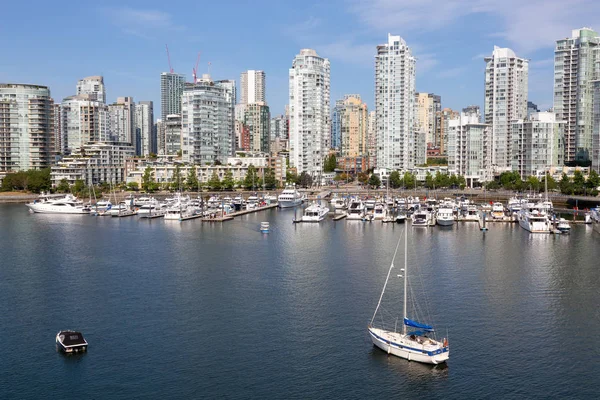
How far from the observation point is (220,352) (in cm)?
2423

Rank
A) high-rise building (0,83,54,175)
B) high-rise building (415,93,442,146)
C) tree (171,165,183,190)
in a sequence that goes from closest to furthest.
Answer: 1. tree (171,165,183,190)
2. high-rise building (0,83,54,175)
3. high-rise building (415,93,442,146)

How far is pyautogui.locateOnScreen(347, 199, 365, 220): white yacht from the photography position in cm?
6950

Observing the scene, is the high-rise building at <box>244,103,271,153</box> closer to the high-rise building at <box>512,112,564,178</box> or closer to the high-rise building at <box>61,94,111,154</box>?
the high-rise building at <box>61,94,111,154</box>

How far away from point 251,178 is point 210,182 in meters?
8.57

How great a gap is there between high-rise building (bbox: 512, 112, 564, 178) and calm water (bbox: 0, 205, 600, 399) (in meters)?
67.6

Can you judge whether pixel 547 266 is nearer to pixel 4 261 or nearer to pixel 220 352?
pixel 220 352

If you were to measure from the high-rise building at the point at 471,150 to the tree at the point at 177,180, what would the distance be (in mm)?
49590

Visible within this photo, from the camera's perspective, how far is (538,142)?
4520 inches

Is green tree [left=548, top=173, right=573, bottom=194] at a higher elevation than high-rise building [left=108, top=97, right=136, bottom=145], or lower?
lower

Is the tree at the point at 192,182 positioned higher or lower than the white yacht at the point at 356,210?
higher

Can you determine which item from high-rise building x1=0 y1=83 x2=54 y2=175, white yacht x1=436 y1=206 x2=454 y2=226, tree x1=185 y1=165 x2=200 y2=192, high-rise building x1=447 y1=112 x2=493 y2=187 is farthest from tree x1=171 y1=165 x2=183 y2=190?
white yacht x1=436 y1=206 x2=454 y2=226

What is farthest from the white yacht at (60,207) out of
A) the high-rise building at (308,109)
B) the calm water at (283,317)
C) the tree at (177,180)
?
the high-rise building at (308,109)

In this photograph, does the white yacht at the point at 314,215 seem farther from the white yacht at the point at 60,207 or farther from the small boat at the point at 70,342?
the small boat at the point at 70,342

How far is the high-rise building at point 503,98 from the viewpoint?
127m
